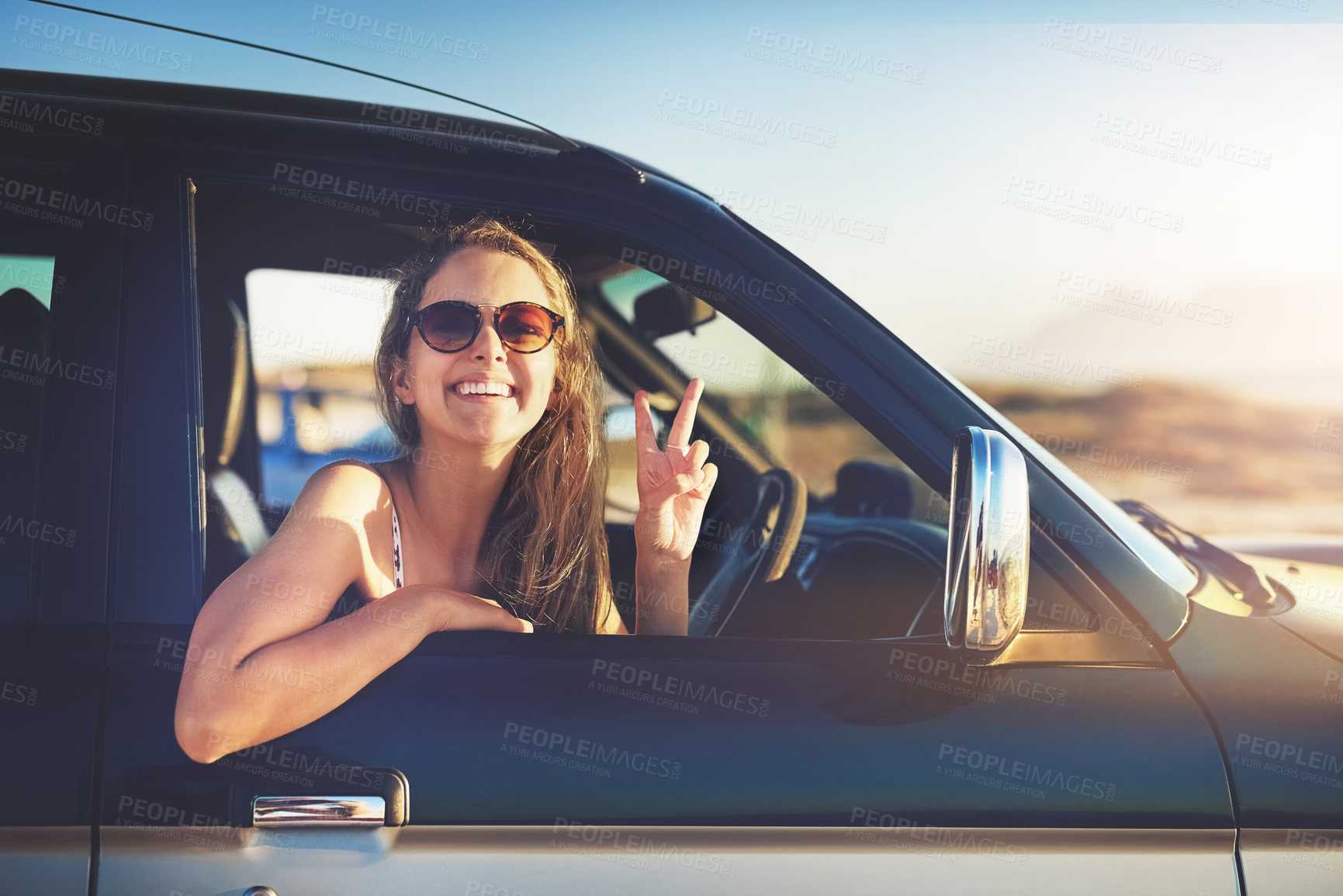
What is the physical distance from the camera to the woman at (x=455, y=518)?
1255 millimetres

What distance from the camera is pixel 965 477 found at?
1125 millimetres

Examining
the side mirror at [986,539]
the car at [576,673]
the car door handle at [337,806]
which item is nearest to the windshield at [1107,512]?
the car at [576,673]

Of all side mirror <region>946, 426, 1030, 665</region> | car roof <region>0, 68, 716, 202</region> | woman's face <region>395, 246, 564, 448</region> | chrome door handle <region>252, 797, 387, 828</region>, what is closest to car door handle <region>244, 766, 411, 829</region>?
chrome door handle <region>252, 797, 387, 828</region>

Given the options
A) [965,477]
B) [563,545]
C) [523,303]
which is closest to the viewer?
[965,477]

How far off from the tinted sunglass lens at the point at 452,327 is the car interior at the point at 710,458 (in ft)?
0.59

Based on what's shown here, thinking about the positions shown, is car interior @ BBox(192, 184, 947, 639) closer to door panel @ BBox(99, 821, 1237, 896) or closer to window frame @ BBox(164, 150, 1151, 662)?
window frame @ BBox(164, 150, 1151, 662)

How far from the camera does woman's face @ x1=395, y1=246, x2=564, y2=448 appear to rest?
5.08ft

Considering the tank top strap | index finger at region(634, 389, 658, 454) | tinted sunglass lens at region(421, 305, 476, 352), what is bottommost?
the tank top strap

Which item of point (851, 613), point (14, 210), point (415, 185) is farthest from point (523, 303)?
point (851, 613)

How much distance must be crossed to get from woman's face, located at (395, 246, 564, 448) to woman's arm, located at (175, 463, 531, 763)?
262mm

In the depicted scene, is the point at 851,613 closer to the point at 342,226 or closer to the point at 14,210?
the point at 342,226

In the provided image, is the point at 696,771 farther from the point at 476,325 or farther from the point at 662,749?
the point at 476,325

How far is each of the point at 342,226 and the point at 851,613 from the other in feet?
4.22

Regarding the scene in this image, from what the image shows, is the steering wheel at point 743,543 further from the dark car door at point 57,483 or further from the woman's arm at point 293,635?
the dark car door at point 57,483
